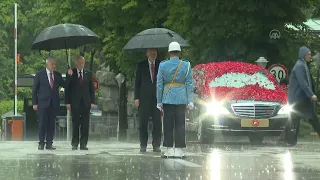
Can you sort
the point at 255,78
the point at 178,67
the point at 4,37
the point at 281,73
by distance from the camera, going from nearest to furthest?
the point at 178,67 → the point at 255,78 → the point at 281,73 → the point at 4,37

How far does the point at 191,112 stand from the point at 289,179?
1173cm

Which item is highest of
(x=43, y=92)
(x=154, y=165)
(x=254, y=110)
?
(x=43, y=92)

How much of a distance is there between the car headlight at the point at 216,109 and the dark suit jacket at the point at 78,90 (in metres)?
4.39

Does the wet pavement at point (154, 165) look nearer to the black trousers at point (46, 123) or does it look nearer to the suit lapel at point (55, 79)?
the black trousers at point (46, 123)

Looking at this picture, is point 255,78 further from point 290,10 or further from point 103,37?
point 103,37

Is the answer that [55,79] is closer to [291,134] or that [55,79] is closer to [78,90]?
[78,90]

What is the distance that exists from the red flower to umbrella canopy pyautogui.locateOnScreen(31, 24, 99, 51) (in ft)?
13.0

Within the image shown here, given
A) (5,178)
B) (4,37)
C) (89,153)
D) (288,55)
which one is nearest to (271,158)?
(89,153)

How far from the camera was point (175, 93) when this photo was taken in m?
13.9

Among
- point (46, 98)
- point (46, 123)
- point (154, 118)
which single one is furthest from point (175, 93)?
point (46, 123)

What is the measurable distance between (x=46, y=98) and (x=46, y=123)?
1.58 ft

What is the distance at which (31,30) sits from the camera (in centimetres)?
7100

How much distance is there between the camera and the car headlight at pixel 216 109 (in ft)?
65.7

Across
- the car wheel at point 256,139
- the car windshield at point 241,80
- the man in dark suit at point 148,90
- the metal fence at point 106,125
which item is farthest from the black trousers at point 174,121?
the metal fence at point 106,125
